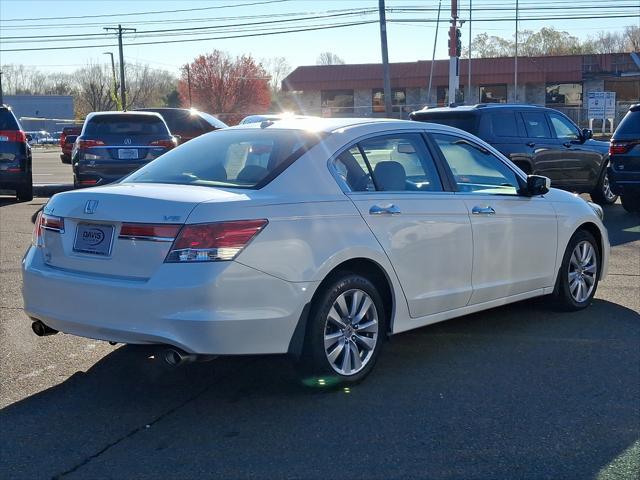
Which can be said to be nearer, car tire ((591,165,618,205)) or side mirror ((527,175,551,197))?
side mirror ((527,175,551,197))

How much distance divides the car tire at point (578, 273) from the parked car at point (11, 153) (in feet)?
37.7

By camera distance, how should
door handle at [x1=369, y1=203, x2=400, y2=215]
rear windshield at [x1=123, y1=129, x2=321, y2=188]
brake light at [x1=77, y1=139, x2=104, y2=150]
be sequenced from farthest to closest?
1. brake light at [x1=77, y1=139, x2=104, y2=150]
2. door handle at [x1=369, y1=203, x2=400, y2=215]
3. rear windshield at [x1=123, y1=129, x2=321, y2=188]

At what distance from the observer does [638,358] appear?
5816 millimetres

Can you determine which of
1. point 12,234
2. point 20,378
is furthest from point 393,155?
point 12,234

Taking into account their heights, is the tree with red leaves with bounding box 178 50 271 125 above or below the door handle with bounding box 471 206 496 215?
above

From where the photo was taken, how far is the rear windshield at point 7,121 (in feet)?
50.6

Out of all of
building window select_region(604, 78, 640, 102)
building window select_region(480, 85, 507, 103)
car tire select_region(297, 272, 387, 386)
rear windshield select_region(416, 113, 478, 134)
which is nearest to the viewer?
car tire select_region(297, 272, 387, 386)

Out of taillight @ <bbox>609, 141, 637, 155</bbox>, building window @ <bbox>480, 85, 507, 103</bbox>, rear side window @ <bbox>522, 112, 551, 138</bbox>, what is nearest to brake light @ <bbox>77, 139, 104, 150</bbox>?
rear side window @ <bbox>522, 112, 551, 138</bbox>

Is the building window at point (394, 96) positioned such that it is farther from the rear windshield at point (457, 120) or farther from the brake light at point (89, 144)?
the brake light at point (89, 144)

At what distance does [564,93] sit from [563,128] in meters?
39.6

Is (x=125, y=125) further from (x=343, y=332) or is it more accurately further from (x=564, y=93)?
(x=564, y=93)

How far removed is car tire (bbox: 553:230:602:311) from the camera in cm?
698

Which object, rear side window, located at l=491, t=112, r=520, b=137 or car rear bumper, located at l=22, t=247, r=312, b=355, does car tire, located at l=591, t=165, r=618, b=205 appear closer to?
rear side window, located at l=491, t=112, r=520, b=137

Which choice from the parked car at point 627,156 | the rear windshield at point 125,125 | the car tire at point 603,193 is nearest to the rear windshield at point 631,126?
the parked car at point 627,156
